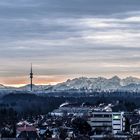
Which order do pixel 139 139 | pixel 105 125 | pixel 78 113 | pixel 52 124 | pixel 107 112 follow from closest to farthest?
pixel 139 139 → pixel 52 124 → pixel 105 125 → pixel 107 112 → pixel 78 113

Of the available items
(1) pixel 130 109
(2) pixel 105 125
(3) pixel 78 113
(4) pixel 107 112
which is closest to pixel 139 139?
(2) pixel 105 125

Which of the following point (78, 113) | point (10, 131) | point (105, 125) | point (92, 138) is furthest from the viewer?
point (78, 113)

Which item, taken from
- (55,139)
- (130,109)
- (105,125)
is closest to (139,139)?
(55,139)

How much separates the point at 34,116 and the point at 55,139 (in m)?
42.3

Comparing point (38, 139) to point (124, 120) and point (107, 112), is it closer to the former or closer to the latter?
point (124, 120)

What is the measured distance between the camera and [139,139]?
53.2 meters

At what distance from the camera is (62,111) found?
108m

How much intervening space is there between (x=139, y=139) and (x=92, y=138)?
6.21 m

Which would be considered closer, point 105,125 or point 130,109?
point 105,125

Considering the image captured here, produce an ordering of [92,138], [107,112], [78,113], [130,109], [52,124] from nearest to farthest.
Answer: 1. [92,138]
2. [52,124]
3. [107,112]
4. [78,113]
5. [130,109]

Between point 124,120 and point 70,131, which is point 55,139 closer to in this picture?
point 70,131

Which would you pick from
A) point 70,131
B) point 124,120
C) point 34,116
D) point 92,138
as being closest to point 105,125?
point 124,120

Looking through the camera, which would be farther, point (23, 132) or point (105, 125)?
point (105, 125)

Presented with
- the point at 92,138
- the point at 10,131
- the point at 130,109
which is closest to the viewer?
the point at 92,138
